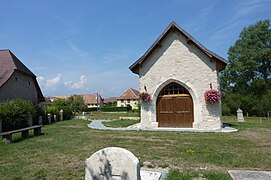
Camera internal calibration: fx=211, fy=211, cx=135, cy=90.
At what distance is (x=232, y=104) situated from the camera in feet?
102

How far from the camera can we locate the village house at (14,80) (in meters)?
17.8

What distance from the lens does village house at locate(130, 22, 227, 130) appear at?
39.3 ft

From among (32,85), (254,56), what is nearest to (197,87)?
(32,85)

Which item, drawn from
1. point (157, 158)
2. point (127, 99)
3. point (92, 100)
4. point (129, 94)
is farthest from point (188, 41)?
point (92, 100)

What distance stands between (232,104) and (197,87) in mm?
21880

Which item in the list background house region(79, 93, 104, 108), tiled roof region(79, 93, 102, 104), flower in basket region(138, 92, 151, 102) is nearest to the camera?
flower in basket region(138, 92, 151, 102)

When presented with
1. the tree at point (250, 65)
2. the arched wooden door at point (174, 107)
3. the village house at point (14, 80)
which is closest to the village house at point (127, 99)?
the tree at point (250, 65)

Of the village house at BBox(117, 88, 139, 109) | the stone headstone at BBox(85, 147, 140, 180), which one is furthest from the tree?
the stone headstone at BBox(85, 147, 140, 180)

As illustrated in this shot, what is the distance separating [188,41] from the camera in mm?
12469

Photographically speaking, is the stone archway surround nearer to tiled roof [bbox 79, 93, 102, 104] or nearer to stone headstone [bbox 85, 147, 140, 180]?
stone headstone [bbox 85, 147, 140, 180]

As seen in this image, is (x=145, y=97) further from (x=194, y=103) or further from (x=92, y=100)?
(x=92, y=100)

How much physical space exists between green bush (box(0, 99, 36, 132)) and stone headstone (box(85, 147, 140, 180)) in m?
12.2

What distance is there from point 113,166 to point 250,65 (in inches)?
1440

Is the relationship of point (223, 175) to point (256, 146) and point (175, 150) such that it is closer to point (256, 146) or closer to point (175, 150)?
point (175, 150)
